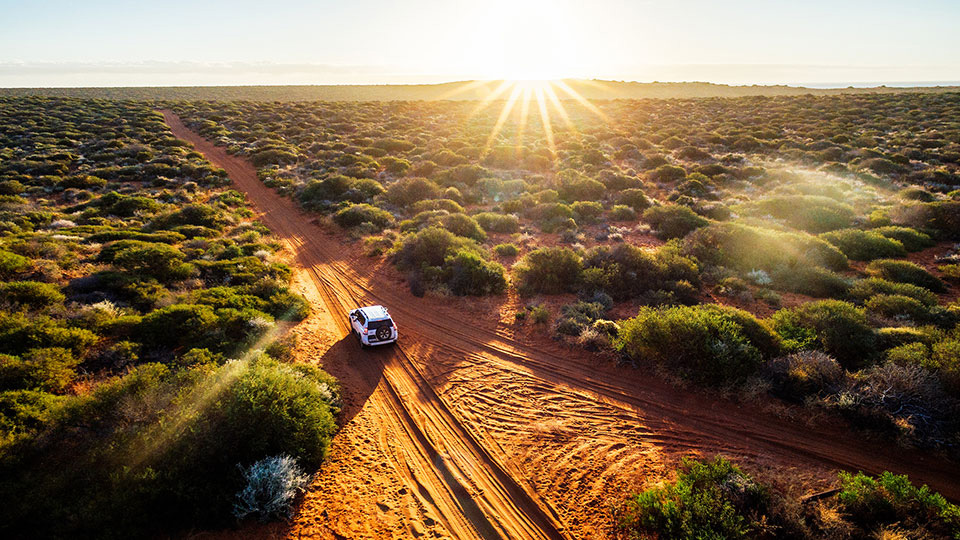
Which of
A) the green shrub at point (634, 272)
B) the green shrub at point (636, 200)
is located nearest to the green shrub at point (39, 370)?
the green shrub at point (634, 272)

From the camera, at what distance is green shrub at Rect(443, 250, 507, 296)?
1548 cm

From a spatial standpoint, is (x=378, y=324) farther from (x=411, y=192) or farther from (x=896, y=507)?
(x=411, y=192)

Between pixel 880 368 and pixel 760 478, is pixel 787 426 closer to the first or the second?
pixel 760 478

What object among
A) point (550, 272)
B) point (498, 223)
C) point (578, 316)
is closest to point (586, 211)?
point (498, 223)

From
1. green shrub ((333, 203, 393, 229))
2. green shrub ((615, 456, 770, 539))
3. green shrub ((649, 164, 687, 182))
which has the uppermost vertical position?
green shrub ((649, 164, 687, 182))

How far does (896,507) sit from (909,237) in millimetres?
18854

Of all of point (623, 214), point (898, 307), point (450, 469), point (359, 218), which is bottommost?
point (450, 469)

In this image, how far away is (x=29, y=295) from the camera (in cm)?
1117

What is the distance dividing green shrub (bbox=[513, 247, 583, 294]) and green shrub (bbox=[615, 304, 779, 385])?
176 inches

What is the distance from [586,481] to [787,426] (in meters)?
4.97

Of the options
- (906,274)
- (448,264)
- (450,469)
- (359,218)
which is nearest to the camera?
(450,469)

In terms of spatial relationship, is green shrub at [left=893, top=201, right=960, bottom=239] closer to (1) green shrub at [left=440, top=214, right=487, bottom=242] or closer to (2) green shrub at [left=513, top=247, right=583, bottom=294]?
(2) green shrub at [left=513, top=247, right=583, bottom=294]

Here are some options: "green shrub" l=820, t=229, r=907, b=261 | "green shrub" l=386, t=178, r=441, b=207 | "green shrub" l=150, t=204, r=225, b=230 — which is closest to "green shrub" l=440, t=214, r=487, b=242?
"green shrub" l=386, t=178, r=441, b=207

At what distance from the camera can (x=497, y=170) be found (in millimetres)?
34719
